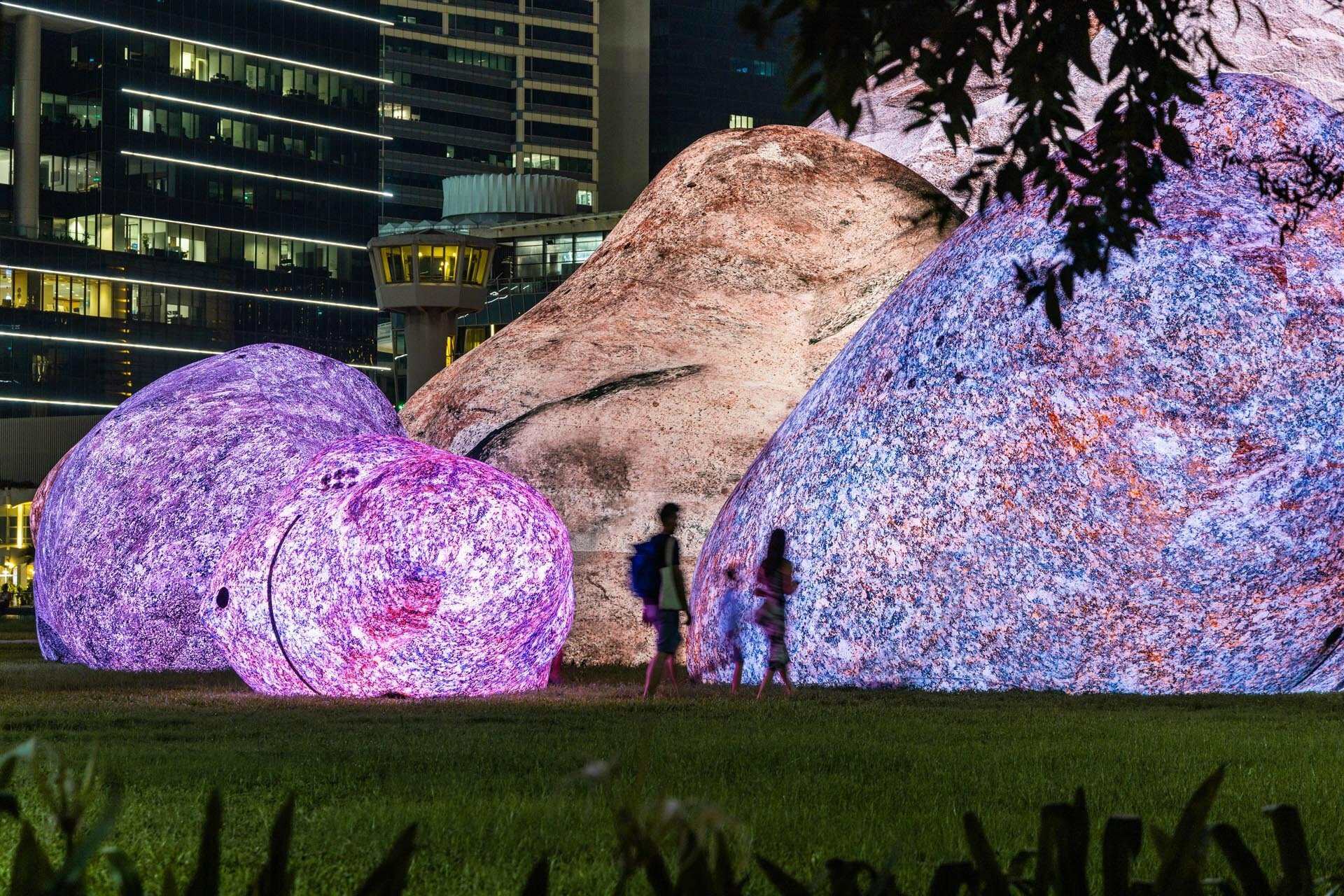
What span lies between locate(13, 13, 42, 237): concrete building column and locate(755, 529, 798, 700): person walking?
345 ft

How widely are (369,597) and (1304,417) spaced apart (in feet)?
24.5

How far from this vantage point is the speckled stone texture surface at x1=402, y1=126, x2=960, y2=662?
2167 centimetres

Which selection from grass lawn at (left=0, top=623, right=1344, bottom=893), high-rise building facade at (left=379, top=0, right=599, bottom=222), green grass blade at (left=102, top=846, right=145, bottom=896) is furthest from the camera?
high-rise building facade at (left=379, top=0, right=599, bottom=222)

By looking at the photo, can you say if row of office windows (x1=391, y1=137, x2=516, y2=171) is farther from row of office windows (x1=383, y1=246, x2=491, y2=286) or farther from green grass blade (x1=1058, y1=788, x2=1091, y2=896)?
green grass blade (x1=1058, y1=788, x2=1091, y2=896)

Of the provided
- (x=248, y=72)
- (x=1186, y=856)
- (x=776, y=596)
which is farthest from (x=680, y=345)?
(x=248, y=72)

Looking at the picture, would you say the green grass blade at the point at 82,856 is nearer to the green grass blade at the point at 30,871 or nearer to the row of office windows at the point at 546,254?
the green grass blade at the point at 30,871

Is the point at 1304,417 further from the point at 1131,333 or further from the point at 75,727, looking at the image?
the point at 75,727

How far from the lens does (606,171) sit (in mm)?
176750

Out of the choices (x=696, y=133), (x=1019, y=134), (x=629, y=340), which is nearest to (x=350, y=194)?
(x=696, y=133)

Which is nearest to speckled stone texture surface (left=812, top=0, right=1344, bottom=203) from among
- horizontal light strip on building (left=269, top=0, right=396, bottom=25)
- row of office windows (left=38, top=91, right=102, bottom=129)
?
row of office windows (left=38, top=91, right=102, bottom=129)

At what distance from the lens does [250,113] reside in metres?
123

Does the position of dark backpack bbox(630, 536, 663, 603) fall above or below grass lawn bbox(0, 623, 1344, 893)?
above

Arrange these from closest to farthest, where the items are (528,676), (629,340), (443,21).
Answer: (528,676), (629,340), (443,21)

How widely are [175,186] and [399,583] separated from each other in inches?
4297
